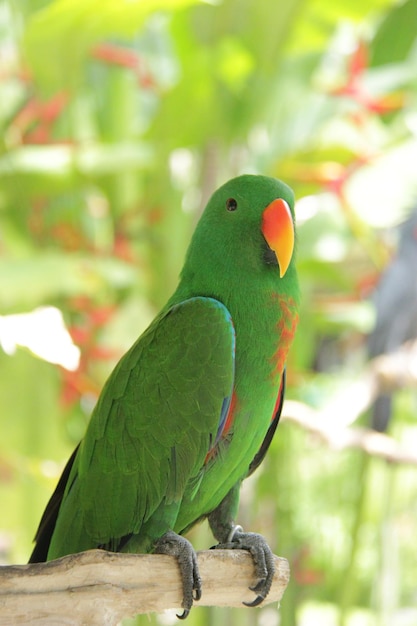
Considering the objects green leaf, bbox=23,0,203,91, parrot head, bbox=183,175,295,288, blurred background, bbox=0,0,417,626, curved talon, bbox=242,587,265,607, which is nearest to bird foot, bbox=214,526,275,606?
curved talon, bbox=242,587,265,607

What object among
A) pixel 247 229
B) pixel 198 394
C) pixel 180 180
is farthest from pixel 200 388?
pixel 180 180

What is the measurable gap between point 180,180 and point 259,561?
50.2 inches

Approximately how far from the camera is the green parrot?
2.25ft

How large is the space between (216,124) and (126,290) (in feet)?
1.30

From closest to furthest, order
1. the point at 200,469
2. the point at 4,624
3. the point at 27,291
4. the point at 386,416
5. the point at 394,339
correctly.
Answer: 1. the point at 4,624
2. the point at 200,469
3. the point at 27,291
4. the point at 386,416
5. the point at 394,339

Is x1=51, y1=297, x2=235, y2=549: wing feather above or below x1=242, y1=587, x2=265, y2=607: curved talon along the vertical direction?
above

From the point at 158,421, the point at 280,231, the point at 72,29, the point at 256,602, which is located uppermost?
the point at 72,29

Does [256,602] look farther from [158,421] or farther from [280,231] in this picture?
[280,231]

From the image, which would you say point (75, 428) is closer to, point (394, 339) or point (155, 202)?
point (155, 202)

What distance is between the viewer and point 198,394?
69 cm

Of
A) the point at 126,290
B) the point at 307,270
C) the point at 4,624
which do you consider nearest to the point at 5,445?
the point at 126,290

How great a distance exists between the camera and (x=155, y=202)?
154 cm

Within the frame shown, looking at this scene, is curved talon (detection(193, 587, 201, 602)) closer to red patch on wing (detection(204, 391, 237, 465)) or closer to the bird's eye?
red patch on wing (detection(204, 391, 237, 465))

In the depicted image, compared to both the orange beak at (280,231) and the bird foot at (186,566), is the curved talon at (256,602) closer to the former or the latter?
the bird foot at (186,566)
